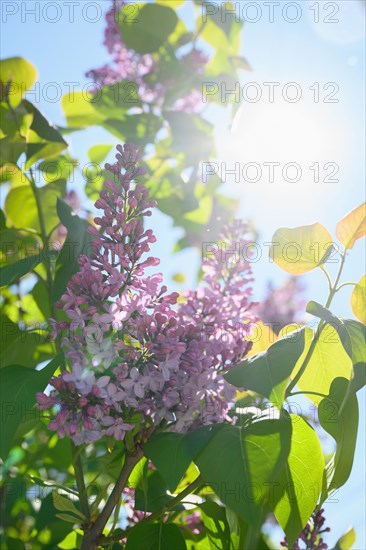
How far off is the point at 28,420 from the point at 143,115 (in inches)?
49.0

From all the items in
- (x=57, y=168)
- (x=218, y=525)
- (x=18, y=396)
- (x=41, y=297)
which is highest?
(x=57, y=168)

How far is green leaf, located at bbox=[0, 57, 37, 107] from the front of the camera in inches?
71.7

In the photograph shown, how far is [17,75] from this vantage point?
5.99ft

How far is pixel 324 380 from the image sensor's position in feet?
3.81

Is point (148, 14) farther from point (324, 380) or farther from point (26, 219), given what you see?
point (324, 380)

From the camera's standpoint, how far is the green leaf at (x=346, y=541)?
1.38 metres

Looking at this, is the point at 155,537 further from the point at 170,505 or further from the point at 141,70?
the point at 141,70

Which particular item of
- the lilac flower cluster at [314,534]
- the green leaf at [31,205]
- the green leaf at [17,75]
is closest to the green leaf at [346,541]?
the lilac flower cluster at [314,534]

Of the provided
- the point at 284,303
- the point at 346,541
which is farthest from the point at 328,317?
the point at 284,303

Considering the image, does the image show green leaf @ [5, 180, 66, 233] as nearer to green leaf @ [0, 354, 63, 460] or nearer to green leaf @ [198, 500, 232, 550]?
green leaf @ [0, 354, 63, 460]

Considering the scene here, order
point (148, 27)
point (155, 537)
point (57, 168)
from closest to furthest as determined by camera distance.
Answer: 1. point (155, 537)
2. point (57, 168)
3. point (148, 27)

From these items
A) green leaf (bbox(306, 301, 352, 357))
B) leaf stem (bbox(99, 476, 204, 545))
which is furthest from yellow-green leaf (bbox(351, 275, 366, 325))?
leaf stem (bbox(99, 476, 204, 545))

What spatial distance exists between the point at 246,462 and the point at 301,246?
1.48 ft

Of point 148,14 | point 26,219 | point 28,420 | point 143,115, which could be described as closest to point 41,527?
point 28,420
